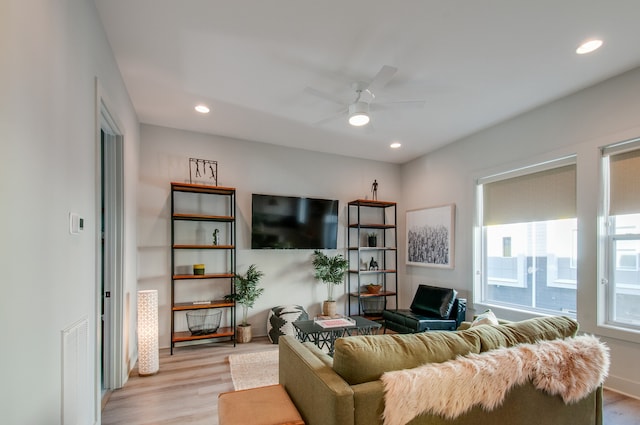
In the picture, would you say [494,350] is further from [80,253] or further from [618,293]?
[80,253]

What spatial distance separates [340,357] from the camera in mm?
1618

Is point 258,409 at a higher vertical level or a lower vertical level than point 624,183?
lower

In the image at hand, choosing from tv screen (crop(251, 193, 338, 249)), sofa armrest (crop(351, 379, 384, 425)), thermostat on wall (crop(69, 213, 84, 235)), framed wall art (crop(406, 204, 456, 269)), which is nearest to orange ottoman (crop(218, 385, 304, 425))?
sofa armrest (crop(351, 379, 384, 425))

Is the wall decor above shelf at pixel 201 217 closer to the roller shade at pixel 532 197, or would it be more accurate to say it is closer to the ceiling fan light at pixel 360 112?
the ceiling fan light at pixel 360 112

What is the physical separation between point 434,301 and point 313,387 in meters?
3.29

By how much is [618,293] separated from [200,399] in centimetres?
400

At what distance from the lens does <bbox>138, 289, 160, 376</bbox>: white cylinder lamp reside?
11.0 feet

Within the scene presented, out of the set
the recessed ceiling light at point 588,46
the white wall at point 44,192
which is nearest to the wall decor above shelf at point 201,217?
the white wall at point 44,192

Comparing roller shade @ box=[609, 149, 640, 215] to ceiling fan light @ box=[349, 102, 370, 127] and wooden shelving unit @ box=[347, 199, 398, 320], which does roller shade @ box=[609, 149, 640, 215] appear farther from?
wooden shelving unit @ box=[347, 199, 398, 320]

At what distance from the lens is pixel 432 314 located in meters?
4.36

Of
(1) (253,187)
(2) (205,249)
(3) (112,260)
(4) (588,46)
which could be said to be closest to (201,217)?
(2) (205,249)

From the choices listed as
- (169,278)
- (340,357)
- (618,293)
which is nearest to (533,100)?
(618,293)

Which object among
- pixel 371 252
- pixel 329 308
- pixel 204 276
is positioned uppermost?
pixel 371 252

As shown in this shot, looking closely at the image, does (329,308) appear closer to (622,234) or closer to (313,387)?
(313,387)
